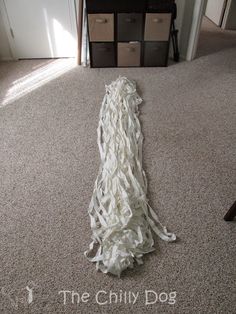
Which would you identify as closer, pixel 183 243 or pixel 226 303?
pixel 226 303

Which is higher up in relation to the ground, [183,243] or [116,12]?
[116,12]

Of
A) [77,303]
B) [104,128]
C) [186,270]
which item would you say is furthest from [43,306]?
[104,128]

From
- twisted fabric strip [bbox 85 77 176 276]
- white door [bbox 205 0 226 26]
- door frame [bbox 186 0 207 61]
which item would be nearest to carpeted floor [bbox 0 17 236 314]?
twisted fabric strip [bbox 85 77 176 276]

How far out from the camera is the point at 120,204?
1277mm

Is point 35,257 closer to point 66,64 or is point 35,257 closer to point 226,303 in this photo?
point 226,303

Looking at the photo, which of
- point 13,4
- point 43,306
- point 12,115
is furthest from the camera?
point 13,4

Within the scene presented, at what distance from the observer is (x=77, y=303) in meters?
0.98

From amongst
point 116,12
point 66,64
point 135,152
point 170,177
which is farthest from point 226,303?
point 66,64

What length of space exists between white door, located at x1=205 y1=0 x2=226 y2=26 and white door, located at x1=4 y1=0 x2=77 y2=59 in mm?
2371

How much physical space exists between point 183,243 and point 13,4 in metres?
2.65

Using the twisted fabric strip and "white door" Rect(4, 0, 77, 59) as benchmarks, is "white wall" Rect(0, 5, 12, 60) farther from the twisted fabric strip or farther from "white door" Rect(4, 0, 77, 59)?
the twisted fabric strip

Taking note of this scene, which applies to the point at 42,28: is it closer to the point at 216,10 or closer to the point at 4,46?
the point at 4,46

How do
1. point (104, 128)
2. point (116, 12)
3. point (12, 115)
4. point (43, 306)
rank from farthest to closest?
point (116, 12) < point (12, 115) < point (104, 128) < point (43, 306)

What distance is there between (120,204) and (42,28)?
222 centimetres
